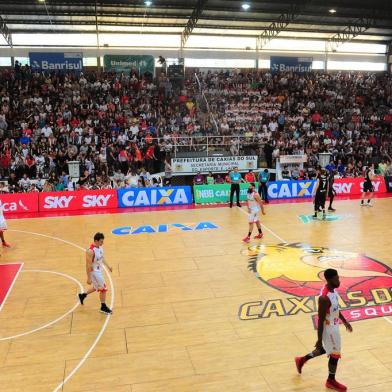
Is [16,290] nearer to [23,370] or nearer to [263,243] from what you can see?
[23,370]

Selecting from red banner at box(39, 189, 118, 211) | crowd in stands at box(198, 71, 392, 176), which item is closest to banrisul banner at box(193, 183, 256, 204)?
red banner at box(39, 189, 118, 211)

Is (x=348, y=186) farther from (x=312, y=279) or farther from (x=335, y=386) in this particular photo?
(x=335, y=386)

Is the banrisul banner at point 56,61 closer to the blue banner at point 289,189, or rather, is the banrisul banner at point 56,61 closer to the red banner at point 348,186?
the blue banner at point 289,189

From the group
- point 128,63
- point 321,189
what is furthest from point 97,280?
point 128,63

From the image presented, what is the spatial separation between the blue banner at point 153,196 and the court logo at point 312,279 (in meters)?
7.34

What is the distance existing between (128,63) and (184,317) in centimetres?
2309

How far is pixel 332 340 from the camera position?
562 cm

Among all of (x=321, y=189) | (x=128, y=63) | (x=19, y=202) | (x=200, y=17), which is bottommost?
(x=19, y=202)

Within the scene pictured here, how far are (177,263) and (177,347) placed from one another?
13.5 ft

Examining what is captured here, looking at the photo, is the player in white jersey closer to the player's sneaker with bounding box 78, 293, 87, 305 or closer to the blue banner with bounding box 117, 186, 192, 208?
the player's sneaker with bounding box 78, 293, 87, 305

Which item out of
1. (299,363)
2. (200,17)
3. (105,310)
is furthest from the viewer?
(200,17)

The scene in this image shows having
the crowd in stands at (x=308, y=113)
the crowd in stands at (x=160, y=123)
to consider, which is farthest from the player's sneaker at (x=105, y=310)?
the crowd in stands at (x=308, y=113)

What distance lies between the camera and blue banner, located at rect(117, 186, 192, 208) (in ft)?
60.5

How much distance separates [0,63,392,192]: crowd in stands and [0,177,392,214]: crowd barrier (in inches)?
46.8
